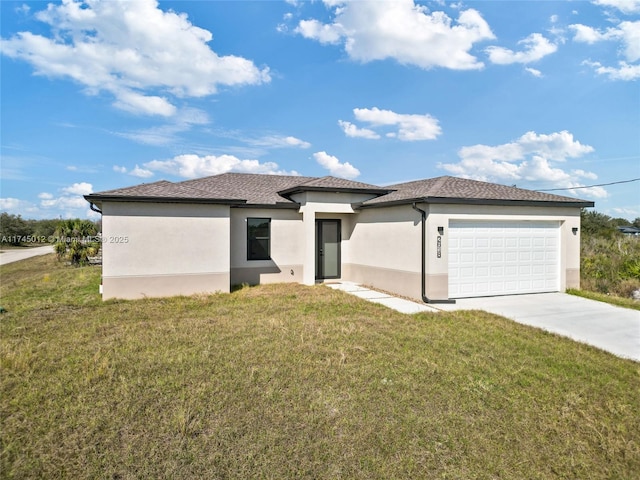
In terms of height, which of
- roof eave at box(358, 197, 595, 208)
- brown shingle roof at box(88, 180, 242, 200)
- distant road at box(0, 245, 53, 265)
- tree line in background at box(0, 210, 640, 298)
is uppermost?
brown shingle roof at box(88, 180, 242, 200)

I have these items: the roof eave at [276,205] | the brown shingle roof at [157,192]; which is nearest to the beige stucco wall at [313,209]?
the roof eave at [276,205]

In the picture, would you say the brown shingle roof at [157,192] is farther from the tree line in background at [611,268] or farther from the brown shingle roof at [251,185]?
the tree line in background at [611,268]

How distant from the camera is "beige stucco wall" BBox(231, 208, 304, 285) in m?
13.6

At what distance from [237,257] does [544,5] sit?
45.0 feet

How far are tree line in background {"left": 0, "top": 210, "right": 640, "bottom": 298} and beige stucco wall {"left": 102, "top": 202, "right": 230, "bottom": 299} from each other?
12.7m

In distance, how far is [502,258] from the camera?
1197 cm

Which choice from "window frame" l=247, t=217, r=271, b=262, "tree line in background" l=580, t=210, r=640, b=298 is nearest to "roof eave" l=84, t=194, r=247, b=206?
"window frame" l=247, t=217, r=271, b=262

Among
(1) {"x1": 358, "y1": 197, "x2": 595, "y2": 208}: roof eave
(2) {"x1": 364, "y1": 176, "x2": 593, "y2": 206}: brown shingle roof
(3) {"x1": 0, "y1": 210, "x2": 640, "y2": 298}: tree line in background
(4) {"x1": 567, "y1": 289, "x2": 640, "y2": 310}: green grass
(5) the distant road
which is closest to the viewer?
(4) {"x1": 567, "y1": 289, "x2": 640, "y2": 310}: green grass

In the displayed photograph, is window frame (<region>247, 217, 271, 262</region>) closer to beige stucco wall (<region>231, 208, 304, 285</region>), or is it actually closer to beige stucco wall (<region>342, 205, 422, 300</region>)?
beige stucco wall (<region>231, 208, 304, 285</region>)

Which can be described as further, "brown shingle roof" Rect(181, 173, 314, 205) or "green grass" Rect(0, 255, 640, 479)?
"brown shingle roof" Rect(181, 173, 314, 205)

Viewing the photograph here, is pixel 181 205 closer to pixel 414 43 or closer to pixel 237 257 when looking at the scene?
pixel 237 257

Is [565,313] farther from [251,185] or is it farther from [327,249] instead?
[251,185]

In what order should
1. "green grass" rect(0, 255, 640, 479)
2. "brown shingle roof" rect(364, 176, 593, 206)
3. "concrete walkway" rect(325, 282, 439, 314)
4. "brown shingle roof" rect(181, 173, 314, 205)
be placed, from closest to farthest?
"green grass" rect(0, 255, 640, 479)
"concrete walkway" rect(325, 282, 439, 314)
"brown shingle roof" rect(364, 176, 593, 206)
"brown shingle roof" rect(181, 173, 314, 205)

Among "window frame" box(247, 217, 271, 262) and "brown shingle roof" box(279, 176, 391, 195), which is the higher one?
"brown shingle roof" box(279, 176, 391, 195)
